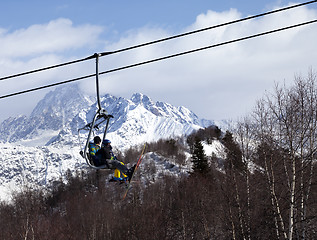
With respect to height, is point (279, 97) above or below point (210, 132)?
below

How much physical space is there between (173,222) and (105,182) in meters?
43.7

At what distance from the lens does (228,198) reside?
2381cm

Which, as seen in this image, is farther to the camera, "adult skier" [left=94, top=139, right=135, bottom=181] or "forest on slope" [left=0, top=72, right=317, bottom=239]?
"forest on slope" [left=0, top=72, right=317, bottom=239]

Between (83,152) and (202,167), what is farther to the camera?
(202,167)

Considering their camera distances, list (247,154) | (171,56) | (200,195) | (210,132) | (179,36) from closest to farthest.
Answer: (179,36) < (171,56) < (247,154) < (200,195) < (210,132)

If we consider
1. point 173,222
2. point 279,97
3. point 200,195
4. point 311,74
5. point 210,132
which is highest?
point 210,132

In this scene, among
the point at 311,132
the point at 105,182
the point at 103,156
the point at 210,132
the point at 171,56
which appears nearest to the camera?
the point at 171,56

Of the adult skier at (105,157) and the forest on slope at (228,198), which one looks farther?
the forest on slope at (228,198)

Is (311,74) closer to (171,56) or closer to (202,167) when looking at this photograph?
(171,56)

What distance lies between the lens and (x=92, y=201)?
66.7m

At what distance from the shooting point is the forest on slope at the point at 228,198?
17.8 m

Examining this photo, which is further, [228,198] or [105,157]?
[228,198]

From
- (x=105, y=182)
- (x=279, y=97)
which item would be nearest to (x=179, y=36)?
(x=279, y=97)

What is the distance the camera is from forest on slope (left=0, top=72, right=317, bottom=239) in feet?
58.2
